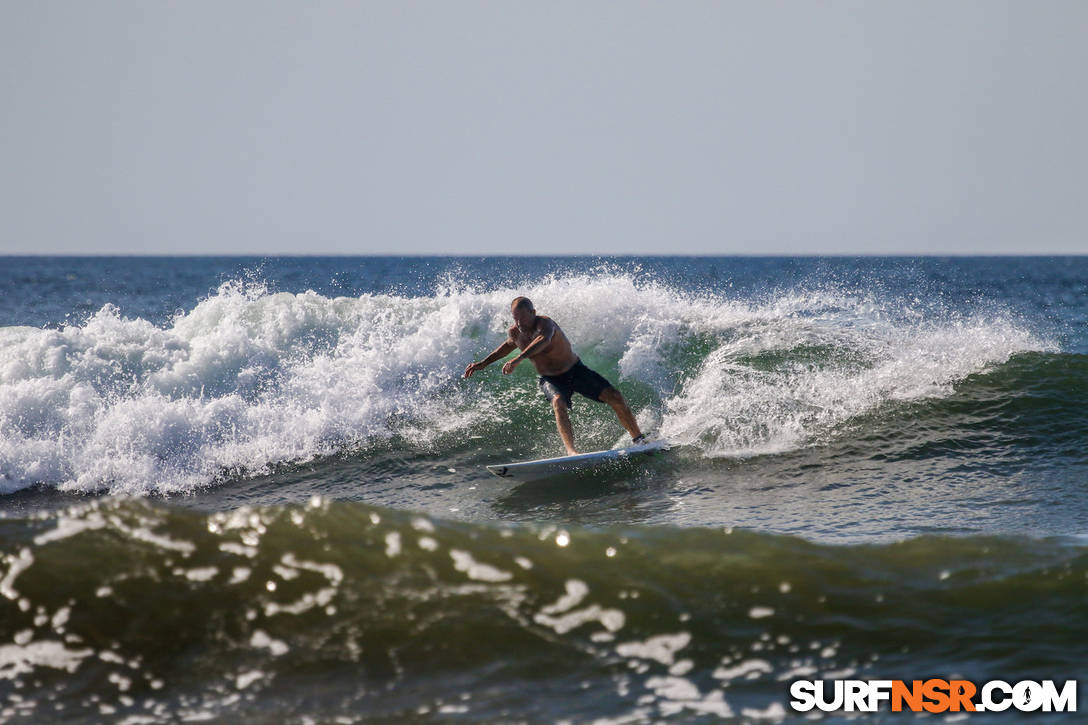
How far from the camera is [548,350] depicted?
30.3 ft

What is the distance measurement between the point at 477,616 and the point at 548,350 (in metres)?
4.83

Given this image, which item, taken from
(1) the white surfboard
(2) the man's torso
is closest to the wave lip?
(1) the white surfboard

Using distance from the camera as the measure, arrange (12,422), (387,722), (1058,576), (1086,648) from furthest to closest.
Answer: (12,422) < (1058,576) < (1086,648) < (387,722)

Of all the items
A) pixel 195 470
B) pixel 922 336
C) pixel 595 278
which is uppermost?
pixel 595 278

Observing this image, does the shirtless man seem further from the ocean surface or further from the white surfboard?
the ocean surface

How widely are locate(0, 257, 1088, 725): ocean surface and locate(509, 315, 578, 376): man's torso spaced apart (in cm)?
116

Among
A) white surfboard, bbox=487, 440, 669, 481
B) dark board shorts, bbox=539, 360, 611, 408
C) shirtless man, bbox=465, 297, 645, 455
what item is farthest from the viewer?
dark board shorts, bbox=539, 360, 611, 408

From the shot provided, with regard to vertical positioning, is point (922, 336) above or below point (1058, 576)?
above

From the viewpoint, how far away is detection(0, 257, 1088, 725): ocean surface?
4211 mm

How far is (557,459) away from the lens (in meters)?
8.80

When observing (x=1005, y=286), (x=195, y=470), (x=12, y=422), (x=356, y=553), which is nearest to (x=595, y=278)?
(x=195, y=470)

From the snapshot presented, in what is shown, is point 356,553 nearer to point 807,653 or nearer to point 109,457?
point 807,653

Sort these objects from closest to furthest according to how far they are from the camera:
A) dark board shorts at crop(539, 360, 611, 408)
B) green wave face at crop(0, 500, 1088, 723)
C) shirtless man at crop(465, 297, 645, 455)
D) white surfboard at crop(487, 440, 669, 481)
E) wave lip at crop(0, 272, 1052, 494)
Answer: green wave face at crop(0, 500, 1088, 723) < white surfboard at crop(487, 440, 669, 481) < shirtless man at crop(465, 297, 645, 455) < dark board shorts at crop(539, 360, 611, 408) < wave lip at crop(0, 272, 1052, 494)

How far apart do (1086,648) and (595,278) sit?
30.6ft
